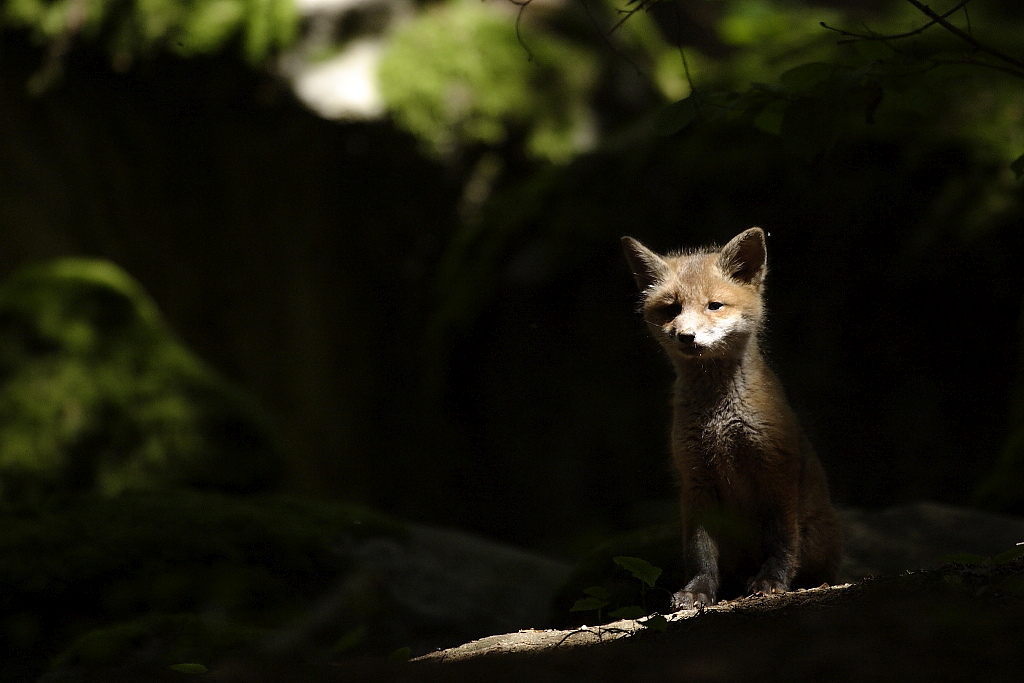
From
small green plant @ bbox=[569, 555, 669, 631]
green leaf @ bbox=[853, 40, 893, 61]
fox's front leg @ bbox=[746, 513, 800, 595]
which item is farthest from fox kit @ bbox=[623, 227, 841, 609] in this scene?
green leaf @ bbox=[853, 40, 893, 61]

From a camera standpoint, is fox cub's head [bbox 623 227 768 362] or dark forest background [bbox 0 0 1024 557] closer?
fox cub's head [bbox 623 227 768 362]

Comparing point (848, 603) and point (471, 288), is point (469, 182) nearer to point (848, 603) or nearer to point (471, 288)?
point (471, 288)

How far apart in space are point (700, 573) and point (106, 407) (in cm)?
470

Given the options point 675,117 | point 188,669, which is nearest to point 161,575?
point 188,669

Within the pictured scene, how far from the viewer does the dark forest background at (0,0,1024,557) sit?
5.31 m

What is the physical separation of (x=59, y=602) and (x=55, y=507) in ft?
2.75

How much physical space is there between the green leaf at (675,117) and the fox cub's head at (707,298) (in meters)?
0.68

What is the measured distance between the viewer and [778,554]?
128 inches

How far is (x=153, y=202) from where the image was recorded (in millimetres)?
9016

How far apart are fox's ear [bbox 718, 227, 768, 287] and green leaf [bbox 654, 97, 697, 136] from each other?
0.72 m

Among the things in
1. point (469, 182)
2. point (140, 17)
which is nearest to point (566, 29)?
point (469, 182)

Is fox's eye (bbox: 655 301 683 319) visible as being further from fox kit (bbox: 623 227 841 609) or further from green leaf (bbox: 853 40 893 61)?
green leaf (bbox: 853 40 893 61)

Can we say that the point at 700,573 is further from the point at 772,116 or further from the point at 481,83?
the point at 481,83

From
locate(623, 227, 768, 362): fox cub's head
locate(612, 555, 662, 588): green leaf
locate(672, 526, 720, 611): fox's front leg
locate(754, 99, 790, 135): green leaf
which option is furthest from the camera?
locate(623, 227, 768, 362): fox cub's head
